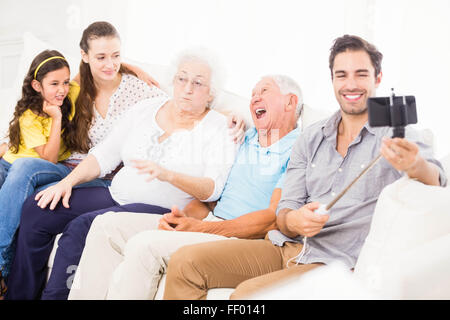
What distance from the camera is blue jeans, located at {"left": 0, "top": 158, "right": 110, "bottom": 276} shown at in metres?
1.92

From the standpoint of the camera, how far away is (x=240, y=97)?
1.99 metres

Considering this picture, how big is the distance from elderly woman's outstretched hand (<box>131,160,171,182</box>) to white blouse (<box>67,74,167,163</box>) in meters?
0.52

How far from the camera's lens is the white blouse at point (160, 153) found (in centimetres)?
184

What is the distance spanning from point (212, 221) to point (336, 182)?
1.52 ft

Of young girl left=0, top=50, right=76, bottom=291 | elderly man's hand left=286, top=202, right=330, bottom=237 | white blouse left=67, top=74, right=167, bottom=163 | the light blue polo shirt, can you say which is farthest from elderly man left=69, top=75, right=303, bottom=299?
young girl left=0, top=50, right=76, bottom=291

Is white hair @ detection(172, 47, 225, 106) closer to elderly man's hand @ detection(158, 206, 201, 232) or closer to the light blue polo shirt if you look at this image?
the light blue polo shirt

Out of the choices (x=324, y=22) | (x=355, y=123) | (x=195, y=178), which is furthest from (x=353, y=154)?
(x=324, y=22)

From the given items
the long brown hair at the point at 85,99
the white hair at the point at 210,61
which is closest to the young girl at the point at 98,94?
the long brown hair at the point at 85,99

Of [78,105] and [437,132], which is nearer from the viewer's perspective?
[437,132]

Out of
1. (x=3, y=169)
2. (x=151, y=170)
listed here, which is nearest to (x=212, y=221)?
(x=151, y=170)

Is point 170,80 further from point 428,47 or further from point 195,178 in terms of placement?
point 428,47

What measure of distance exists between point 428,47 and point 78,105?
146 cm

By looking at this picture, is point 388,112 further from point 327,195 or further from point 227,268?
point 227,268
